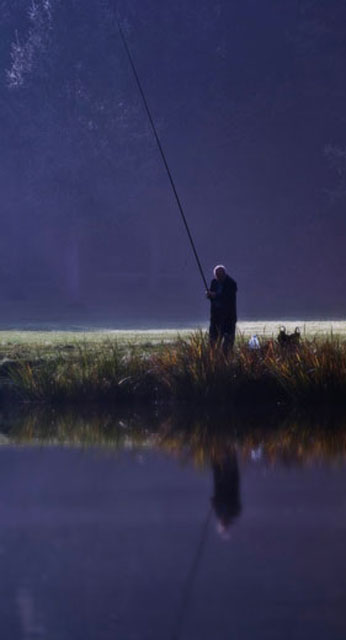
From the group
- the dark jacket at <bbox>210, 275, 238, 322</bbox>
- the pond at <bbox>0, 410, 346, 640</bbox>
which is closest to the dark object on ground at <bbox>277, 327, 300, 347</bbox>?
the dark jacket at <bbox>210, 275, 238, 322</bbox>

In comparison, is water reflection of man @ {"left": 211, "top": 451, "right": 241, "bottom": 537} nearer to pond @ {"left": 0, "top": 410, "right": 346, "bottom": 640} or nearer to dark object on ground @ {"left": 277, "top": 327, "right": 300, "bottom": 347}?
pond @ {"left": 0, "top": 410, "right": 346, "bottom": 640}

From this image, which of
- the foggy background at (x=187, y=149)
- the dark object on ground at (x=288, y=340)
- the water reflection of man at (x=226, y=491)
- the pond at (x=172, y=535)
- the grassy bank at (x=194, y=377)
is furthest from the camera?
the foggy background at (x=187, y=149)

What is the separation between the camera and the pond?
8.30 meters

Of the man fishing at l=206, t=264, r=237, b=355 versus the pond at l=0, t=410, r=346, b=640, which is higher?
the man fishing at l=206, t=264, r=237, b=355

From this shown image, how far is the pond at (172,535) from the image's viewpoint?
8297 millimetres

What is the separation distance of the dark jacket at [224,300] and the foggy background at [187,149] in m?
30.9

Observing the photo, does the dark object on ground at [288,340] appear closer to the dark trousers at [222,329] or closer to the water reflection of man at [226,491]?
the dark trousers at [222,329]

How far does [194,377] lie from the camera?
58.1 feet

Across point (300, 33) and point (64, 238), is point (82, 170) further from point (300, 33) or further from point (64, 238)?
point (300, 33)

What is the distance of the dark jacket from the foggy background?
30925 mm

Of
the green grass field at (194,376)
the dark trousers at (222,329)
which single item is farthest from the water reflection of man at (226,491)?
the dark trousers at (222,329)

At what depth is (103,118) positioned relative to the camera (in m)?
51.9

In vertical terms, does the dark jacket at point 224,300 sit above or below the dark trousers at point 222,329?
above

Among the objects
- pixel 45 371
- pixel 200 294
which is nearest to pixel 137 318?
→ pixel 200 294
